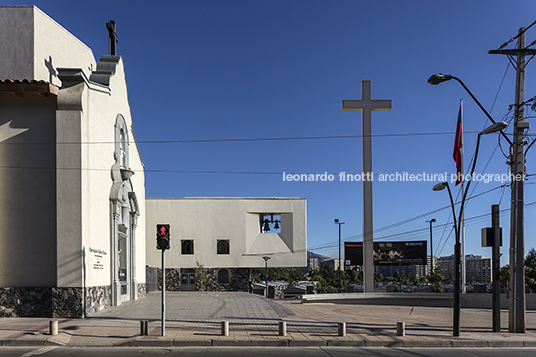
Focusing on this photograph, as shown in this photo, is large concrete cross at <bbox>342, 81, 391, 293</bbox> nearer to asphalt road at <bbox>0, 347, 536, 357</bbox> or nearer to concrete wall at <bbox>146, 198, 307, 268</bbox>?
concrete wall at <bbox>146, 198, 307, 268</bbox>

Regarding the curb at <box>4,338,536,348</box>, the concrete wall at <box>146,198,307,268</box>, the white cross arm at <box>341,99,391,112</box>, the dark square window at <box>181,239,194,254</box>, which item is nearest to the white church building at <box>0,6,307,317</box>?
the curb at <box>4,338,536,348</box>

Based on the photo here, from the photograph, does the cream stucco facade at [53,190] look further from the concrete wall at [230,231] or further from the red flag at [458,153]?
the concrete wall at [230,231]

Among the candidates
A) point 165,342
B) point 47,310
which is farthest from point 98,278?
point 165,342

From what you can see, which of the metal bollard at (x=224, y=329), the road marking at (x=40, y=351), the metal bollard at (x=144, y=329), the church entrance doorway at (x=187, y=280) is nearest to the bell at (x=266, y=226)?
the church entrance doorway at (x=187, y=280)

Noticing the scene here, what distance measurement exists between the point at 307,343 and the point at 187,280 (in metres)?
29.1

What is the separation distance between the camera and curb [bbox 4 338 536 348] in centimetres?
1119

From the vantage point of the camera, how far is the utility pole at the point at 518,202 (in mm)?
14102

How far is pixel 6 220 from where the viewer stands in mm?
15750

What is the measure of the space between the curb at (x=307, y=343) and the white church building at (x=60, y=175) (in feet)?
14.0

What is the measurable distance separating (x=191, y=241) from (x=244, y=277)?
18.5 ft

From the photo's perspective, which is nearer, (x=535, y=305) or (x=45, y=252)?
(x=45, y=252)

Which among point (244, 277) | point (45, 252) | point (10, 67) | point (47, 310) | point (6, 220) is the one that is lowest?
point (244, 277)

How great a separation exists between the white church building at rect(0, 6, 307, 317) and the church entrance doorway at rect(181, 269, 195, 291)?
574 inches

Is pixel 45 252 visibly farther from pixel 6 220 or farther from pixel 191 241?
pixel 191 241
